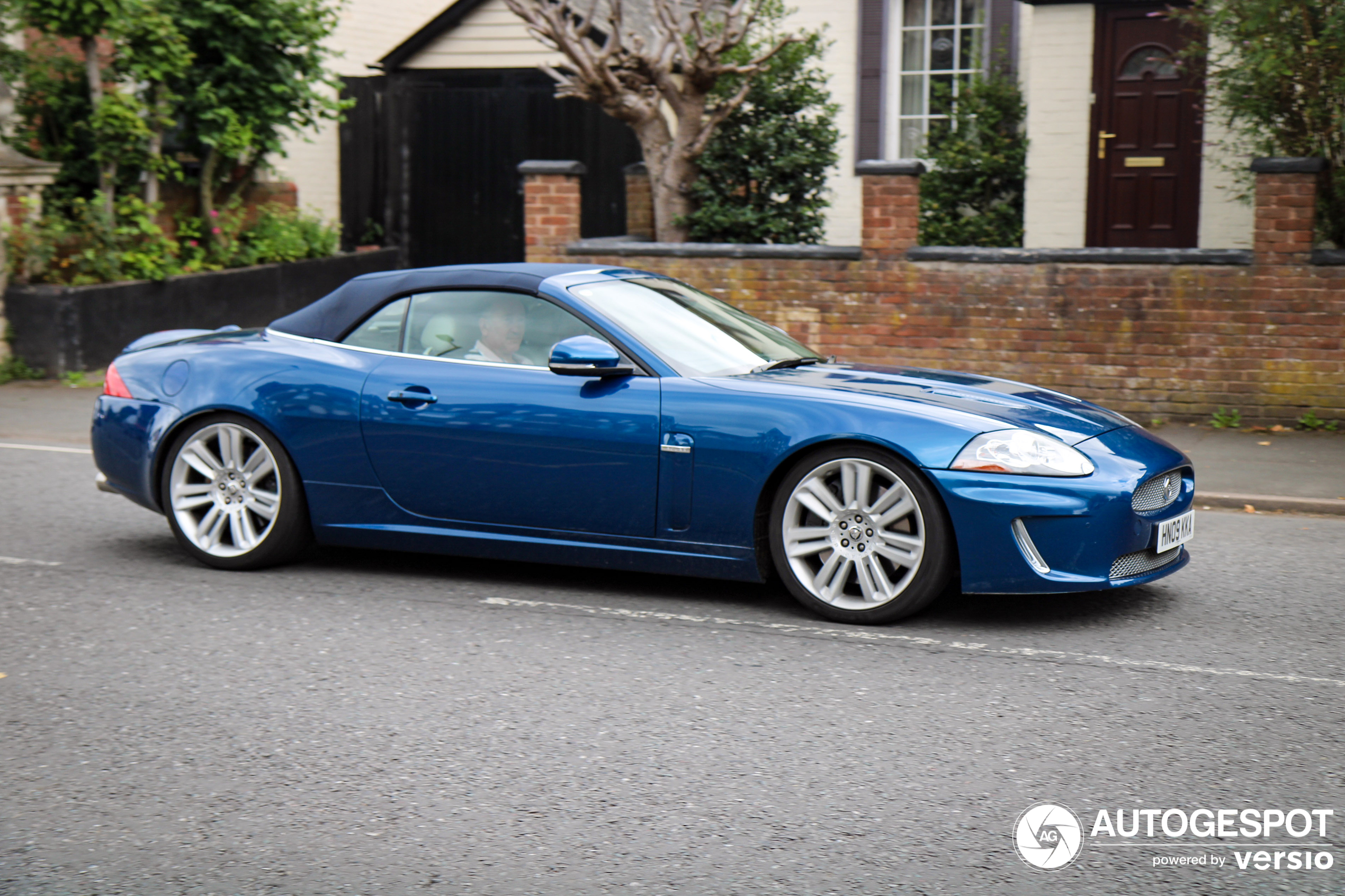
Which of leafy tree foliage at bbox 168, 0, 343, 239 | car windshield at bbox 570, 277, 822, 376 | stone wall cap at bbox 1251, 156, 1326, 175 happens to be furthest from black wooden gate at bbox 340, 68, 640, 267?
car windshield at bbox 570, 277, 822, 376

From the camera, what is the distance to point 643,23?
17625 millimetres

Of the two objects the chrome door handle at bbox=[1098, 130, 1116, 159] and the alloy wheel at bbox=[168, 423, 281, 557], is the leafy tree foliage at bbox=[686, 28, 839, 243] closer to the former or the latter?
the chrome door handle at bbox=[1098, 130, 1116, 159]

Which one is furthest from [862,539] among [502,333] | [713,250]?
[713,250]

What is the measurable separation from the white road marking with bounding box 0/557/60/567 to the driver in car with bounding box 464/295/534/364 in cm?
229

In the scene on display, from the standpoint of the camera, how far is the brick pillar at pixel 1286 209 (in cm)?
1050

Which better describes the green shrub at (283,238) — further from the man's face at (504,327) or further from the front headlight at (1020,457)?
the front headlight at (1020,457)

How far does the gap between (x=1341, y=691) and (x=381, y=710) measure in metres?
3.18

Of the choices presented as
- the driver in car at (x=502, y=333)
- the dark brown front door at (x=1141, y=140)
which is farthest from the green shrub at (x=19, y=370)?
the dark brown front door at (x=1141, y=140)

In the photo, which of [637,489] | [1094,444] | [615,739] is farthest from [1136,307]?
[615,739]

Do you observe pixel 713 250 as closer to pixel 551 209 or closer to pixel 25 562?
pixel 551 209

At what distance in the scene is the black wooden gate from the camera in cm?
1844

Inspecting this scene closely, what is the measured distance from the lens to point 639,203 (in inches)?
571

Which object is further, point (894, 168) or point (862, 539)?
point (894, 168)

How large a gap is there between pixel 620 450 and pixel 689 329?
0.83m
